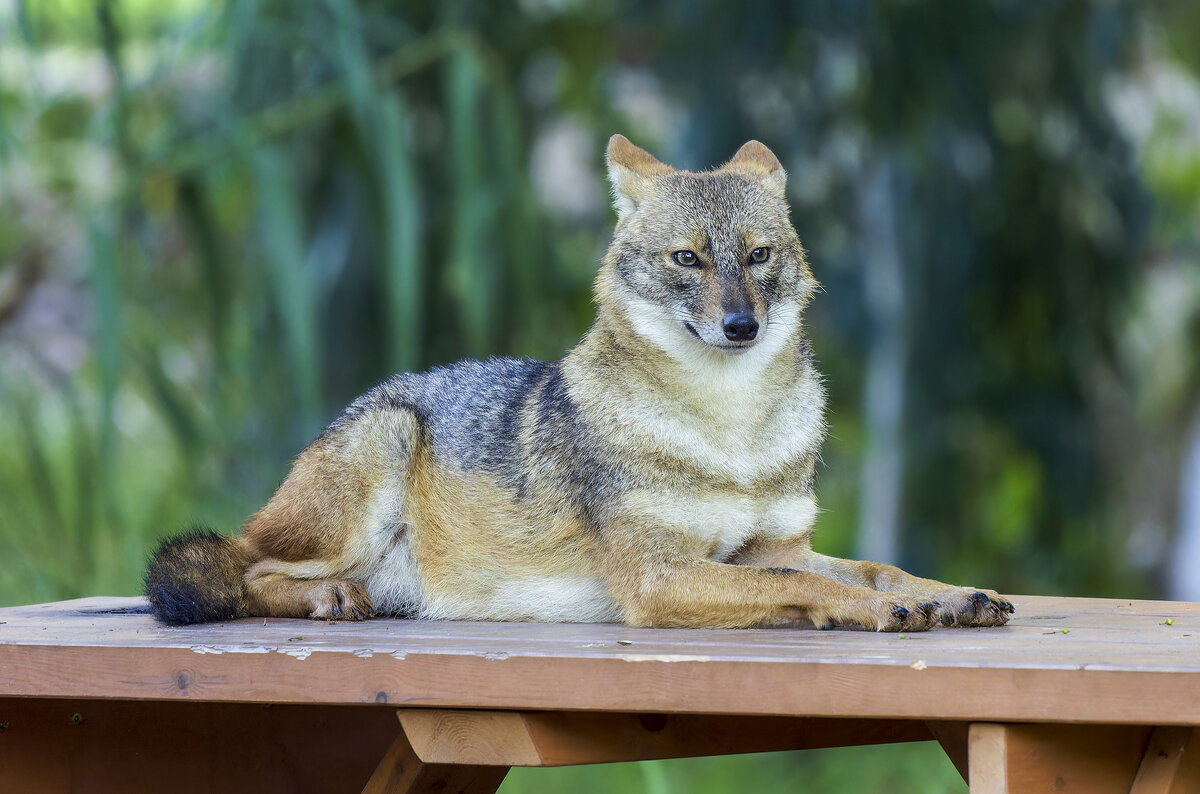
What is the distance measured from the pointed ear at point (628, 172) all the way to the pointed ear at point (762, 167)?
242mm

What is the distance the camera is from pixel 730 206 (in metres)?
3.66

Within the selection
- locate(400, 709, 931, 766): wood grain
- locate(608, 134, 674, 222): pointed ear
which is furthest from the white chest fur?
locate(608, 134, 674, 222): pointed ear

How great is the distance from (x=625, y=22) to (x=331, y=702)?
5.77 metres

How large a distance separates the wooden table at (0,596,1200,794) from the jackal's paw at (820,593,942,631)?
0.20 ft

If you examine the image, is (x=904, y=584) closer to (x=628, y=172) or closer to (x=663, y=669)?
(x=663, y=669)

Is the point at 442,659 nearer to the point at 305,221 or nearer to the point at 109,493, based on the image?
the point at 109,493

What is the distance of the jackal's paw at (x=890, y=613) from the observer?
9.67 ft

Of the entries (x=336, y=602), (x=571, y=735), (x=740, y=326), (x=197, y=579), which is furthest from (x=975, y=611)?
(x=197, y=579)

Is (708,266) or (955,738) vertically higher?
(708,266)

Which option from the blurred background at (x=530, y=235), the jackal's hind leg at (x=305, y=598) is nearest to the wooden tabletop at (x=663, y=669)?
the jackal's hind leg at (x=305, y=598)

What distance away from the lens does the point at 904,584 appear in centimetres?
337

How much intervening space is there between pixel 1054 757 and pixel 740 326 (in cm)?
137

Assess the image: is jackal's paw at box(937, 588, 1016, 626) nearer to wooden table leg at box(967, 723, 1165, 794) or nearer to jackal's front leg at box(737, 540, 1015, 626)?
jackal's front leg at box(737, 540, 1015, 626)

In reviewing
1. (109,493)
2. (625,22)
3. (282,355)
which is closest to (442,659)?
(109,493)
